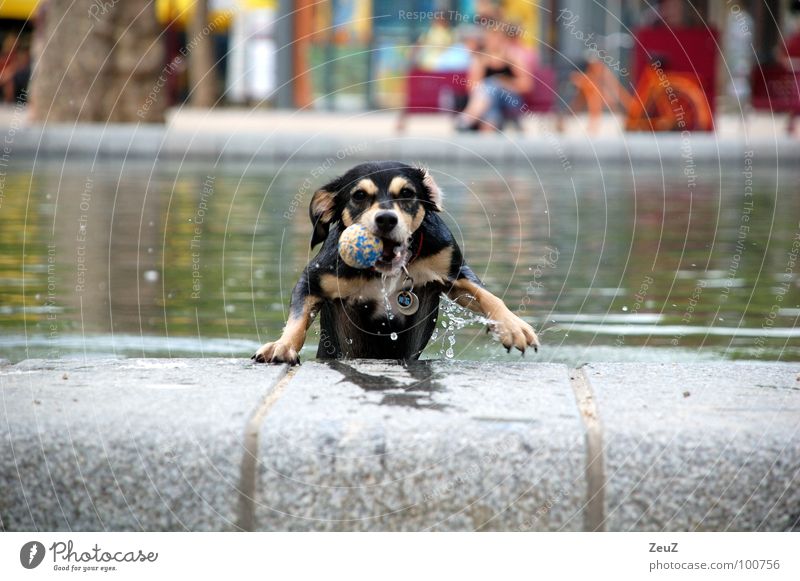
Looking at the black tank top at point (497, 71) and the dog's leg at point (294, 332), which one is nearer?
the dog's leg at point (294, 332)

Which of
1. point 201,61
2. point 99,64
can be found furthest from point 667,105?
point 201,61

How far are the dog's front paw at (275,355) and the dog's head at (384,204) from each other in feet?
1.85

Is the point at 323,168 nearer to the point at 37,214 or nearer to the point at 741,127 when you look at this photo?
the point at 37,214

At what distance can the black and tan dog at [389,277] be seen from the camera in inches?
189

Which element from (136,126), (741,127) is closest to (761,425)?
(136,126)

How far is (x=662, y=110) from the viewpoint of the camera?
21125mm
